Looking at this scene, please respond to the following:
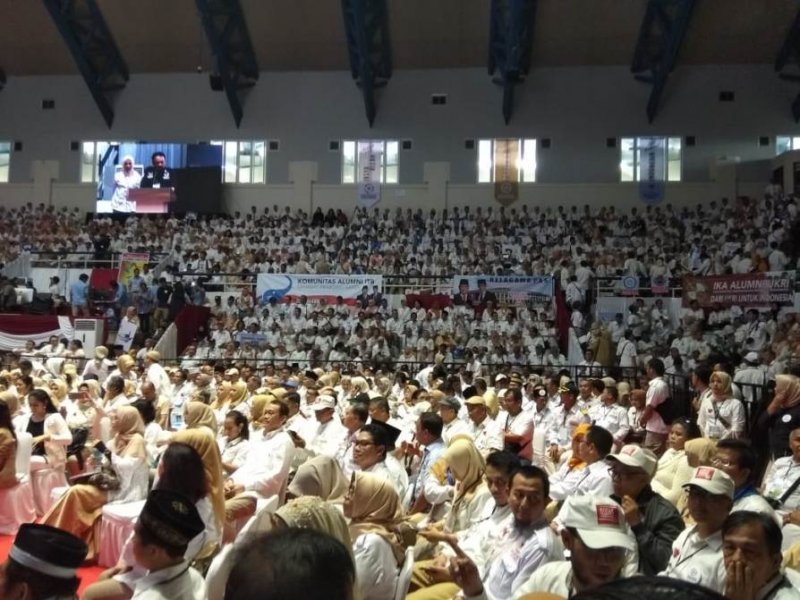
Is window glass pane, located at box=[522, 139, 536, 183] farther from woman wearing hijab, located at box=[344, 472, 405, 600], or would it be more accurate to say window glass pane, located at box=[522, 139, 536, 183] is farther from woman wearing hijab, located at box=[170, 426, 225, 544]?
woman wearing hijab, located at box=[344, 472, 405, 600]

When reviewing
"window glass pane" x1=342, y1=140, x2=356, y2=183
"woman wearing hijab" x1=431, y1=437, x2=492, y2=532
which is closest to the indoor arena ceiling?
"window glass pane" x1=342, y1=140, x2=356, y2=183

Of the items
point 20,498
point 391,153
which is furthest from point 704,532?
point 391,153

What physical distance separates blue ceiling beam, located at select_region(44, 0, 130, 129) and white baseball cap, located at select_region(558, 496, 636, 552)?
2634 centimetres

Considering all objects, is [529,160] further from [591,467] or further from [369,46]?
[591,467]

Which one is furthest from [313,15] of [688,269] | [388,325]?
[688,269]

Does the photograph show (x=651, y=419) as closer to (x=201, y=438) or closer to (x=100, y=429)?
(x=201, y=438)

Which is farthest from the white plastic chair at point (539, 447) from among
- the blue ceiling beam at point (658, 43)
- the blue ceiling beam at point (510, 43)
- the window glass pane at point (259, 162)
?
the window glass pane at point (259, 162)

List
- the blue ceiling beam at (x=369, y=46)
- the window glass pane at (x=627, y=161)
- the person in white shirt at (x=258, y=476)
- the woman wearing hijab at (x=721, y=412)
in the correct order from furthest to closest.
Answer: the window glass pane at (x=627, y=161)
the blue ceiling beam at (x=369, y=46)
the woman wearing hijab at (x=721, y=412)
the person in white shirt at (x=258, y=476)

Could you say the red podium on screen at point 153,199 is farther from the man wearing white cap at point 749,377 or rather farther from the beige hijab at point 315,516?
the beige hijab at point 315,516

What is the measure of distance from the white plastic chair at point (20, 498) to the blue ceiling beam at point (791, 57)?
2559cm

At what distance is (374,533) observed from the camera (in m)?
3.87

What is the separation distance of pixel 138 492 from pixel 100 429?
2734 mm

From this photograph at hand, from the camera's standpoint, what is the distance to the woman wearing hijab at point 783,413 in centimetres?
626

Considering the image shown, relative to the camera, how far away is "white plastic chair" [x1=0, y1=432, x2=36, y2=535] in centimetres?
670
